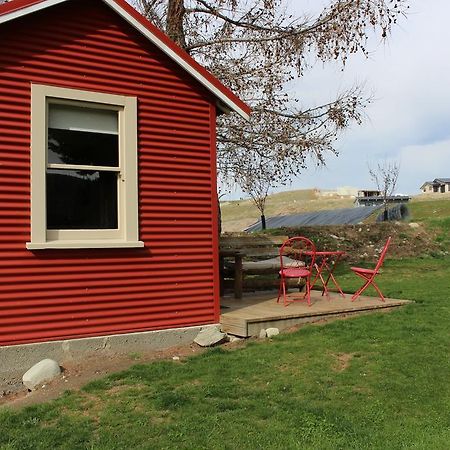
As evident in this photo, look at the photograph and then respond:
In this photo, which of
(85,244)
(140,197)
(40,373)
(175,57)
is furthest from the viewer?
(175,57)

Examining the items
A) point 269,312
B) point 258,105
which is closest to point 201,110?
point 269,312

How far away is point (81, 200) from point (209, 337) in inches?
95.1

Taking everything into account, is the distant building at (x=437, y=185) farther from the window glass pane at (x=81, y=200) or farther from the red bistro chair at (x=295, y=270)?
the window glass pane at (x=81, y=200)

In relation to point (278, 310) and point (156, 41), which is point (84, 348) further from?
point (156, 41)

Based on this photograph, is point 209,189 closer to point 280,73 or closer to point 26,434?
point 26,434

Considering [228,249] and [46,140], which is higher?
[46,140]

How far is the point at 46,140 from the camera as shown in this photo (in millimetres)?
6355

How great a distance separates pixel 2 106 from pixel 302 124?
814cm

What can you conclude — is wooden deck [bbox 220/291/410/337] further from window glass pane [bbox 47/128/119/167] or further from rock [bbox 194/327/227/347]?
window glass pane [bbox 47/128/119/167]

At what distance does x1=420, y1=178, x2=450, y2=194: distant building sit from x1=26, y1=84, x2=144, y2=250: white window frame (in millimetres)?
85064

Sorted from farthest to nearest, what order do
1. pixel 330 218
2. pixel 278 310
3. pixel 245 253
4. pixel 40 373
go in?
pixel 330 218
pixel 245 253
pixel 278 310
pixel 40 373

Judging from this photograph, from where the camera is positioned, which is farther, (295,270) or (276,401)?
(295,270)

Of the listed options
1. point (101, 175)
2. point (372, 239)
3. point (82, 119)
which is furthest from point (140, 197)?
point (372, 239)

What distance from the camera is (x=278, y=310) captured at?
794 cm
